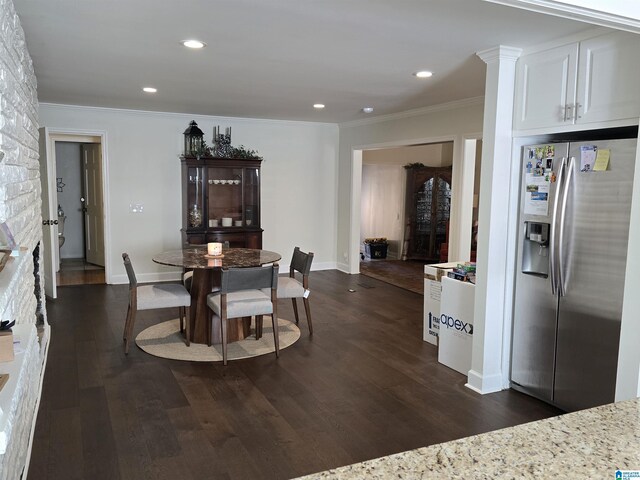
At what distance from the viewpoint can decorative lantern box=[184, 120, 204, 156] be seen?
256 inches

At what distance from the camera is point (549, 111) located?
119 inches

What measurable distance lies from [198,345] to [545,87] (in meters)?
3.19

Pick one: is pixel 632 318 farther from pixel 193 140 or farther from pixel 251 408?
pixel 193 140

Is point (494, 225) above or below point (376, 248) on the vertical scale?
above

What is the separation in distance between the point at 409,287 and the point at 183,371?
147 inches

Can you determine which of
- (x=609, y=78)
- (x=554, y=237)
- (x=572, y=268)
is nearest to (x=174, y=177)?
(x=554, y=237)

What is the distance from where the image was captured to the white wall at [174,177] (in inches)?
255

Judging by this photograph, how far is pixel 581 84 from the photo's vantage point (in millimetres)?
2828

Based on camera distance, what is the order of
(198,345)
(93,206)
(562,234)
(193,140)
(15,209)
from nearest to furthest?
(15,209) < (562,234) < (198,345) < (193,140) < (93,206)

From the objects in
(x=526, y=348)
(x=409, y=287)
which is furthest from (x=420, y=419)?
(x=409, y=287)

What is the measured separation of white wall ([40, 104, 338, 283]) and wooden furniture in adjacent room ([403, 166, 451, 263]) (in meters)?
1.75

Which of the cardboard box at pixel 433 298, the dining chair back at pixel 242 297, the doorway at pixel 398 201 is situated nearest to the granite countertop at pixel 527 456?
the dining chair back at pixel 242 297

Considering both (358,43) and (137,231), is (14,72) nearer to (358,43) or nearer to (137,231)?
(358,43)

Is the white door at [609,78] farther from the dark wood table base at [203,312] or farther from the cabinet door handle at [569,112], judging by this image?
the dark wood table base at [203,312]
